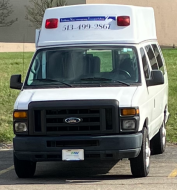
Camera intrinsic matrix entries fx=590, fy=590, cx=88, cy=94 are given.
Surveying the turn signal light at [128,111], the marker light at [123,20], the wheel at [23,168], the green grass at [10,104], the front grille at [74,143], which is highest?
the marker light at [123,20]

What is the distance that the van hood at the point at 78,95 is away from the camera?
26.7 feet

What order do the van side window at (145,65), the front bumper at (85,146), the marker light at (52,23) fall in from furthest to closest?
the marker light at (52,23)
the van side window at (145,65)
the front bumper at (85,146)

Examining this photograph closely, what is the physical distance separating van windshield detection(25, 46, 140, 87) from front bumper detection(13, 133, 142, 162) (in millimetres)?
1041

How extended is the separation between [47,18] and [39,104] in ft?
7.27

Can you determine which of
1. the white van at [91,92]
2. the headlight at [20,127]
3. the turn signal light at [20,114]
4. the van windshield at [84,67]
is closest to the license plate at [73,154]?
the white van at [91,92]

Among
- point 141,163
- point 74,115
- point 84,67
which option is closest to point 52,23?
point 84,67

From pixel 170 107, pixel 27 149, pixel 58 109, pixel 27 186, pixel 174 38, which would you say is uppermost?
pixel 58 109

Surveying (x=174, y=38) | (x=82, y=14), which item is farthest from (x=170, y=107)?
(x=174, y=38)

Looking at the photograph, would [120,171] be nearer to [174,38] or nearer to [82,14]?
[82,14]

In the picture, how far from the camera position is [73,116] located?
320 inches

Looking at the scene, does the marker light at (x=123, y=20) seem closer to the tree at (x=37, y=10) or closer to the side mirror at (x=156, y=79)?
the side mirror at (x=156, y=79)

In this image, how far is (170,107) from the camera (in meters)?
15.5

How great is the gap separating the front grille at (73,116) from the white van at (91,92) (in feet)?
0.04

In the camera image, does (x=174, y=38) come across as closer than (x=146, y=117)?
No
